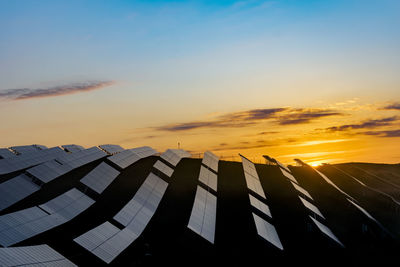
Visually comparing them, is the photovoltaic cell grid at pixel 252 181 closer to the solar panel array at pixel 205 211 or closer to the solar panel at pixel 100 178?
the solar panel array at pixel 205 211

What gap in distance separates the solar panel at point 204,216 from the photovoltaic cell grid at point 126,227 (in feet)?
16.5

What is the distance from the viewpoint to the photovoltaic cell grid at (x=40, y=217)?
3266 centimetres

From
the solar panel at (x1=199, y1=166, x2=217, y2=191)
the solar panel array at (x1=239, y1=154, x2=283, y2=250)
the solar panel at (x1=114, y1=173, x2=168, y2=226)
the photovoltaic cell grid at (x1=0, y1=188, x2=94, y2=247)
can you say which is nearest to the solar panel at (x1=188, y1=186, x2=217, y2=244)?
the solar panel array at (x1=239, y1=154, x2=283, y2=250)

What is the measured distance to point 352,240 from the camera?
4709 centimetres

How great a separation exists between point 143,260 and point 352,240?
25777 millimetres

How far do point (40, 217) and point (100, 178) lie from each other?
1429 centimetres

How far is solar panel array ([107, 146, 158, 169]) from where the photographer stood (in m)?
59.8

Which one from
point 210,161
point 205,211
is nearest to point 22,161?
point 210,161

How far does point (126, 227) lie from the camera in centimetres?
3772

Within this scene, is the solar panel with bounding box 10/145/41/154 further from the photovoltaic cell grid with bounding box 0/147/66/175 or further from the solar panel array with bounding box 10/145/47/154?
the photovoltaic cell grid with bounding box 0/147/66/175

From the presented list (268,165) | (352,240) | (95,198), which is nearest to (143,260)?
(95,198)

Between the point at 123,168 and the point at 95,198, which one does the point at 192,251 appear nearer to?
the point at 95,198

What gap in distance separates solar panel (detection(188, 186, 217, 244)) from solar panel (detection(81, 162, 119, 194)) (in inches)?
477

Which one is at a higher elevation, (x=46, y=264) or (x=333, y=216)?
(x=46, y=264)
